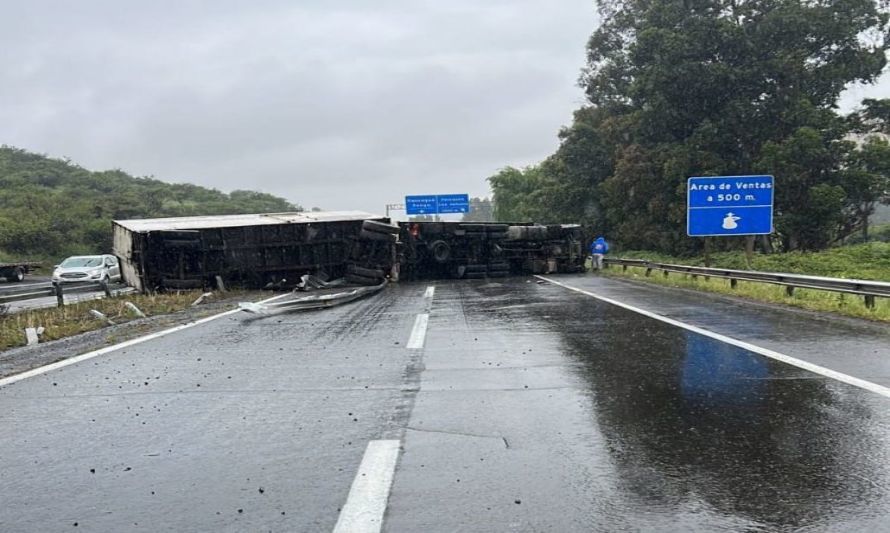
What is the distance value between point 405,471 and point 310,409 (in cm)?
183

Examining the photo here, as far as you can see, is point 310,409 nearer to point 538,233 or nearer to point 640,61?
point 538,233

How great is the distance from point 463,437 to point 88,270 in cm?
2634

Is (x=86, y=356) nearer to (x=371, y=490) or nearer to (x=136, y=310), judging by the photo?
(x=136, y=310)

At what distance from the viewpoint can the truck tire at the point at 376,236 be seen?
885 inches

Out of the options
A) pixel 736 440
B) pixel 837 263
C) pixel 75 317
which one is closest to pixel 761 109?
pixel 837 263

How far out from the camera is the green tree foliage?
1254 inches

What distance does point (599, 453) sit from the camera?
14.4ft

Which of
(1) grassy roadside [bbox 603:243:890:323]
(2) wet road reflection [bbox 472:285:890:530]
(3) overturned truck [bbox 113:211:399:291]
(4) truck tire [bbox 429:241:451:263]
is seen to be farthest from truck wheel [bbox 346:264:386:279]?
(2) wet road reflection [bbox 472:285:890:530]

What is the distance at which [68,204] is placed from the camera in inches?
2231

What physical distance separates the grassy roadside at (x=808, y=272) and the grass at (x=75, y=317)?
530 inches

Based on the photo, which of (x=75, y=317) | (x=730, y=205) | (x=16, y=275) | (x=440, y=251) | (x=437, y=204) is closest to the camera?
(x=75, y=317)

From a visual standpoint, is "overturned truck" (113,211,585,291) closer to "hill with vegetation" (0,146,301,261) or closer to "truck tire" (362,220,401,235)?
"truck tire" (362,220,401,235)

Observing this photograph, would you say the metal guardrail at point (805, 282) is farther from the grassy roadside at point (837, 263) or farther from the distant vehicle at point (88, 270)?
the distant vehicle at point (88, 270)

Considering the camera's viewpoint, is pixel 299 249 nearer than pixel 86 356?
No
